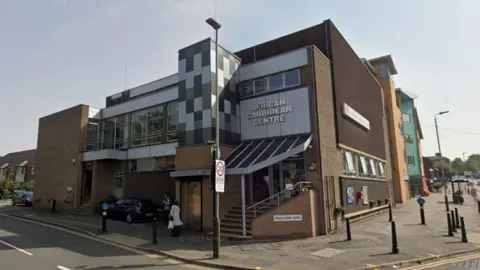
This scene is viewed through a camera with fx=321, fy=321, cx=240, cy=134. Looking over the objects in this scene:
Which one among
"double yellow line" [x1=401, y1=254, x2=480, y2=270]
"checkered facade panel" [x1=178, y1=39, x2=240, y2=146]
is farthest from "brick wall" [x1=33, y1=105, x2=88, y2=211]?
"double yellow line" [x1=401, y1=254, x2=480, y2=270]

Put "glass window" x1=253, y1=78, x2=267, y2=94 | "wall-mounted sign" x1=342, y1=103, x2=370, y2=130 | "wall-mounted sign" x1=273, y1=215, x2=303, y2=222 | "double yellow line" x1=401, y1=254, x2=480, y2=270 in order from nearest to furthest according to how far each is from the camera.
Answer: "double yellow line" x1=401, y1=254, x2=480, y2=270 → "wall-mounted sign" x1=273, y1=215, x2=303, y2=222 → "glass window" x1=253, y1=78, x2=267, y2=94 → "wall-mounted sign" x1=342, y1=103, x2=370, y2=130

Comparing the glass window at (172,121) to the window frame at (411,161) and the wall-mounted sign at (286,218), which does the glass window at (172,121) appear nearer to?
the wall-mounted sign at (286,218)

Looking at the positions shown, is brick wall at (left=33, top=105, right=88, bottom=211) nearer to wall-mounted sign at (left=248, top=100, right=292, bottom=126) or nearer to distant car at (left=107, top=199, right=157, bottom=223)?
distant car at (left=107, top=199, right=157, bottom=223)

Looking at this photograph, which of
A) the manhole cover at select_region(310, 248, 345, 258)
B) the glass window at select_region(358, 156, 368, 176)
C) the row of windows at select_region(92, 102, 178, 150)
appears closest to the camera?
the manhole cover at select_region(310, 248, 345, 258)

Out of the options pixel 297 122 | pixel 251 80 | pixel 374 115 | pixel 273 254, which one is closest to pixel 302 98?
pixel 297 122

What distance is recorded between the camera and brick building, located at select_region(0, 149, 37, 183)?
58.6 metres

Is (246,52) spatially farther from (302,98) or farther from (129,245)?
(129,245)

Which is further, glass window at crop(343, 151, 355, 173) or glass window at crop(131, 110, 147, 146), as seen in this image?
glass window at crop(131, 110, 147, 146)

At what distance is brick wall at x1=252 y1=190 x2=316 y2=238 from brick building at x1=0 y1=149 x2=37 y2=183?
56.4 meters

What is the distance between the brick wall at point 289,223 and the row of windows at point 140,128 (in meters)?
9.91

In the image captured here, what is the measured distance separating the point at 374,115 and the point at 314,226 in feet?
57.3

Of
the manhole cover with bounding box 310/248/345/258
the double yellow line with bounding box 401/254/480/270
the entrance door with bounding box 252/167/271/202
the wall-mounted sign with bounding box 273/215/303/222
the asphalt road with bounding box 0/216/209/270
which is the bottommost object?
the double yellow line with bounding box 401/254/480/270

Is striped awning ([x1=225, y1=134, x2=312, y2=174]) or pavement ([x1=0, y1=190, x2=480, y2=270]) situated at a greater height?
striped awning ([x1=225, y1=134, x2=312, y2=174])

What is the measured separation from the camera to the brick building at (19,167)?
192ft
